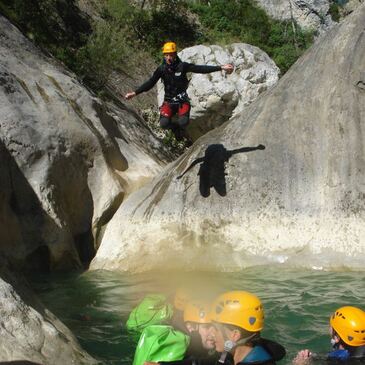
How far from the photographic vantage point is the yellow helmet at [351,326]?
6.26 meters

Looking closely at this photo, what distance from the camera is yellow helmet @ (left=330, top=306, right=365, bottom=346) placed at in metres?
6.26

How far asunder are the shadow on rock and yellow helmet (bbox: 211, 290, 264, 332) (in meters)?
6.79

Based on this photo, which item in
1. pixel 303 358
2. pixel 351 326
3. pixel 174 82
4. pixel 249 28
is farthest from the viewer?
pixel 249 28

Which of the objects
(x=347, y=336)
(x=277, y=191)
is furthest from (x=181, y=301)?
(x=277, y=191)

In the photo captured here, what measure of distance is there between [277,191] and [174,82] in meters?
2.99

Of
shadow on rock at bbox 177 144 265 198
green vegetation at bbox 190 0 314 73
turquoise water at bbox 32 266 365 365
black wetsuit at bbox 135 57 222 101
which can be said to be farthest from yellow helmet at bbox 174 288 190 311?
green vegetation at bbox 190 0 314 73

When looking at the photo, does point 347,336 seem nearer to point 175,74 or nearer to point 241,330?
point 241,330

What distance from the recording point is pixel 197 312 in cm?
631

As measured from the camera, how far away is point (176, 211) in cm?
1255

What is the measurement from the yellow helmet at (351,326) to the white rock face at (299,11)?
110ft

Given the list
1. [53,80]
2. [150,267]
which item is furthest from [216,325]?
[53,80]

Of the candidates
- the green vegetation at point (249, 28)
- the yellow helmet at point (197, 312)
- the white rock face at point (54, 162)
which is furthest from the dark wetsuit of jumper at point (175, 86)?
the green vegetation at point (249, 28)

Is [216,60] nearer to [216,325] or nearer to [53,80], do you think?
[53,80]

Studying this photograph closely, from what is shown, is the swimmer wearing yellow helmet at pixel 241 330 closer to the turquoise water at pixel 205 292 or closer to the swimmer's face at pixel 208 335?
the swimmer's face at pixel 208 335
